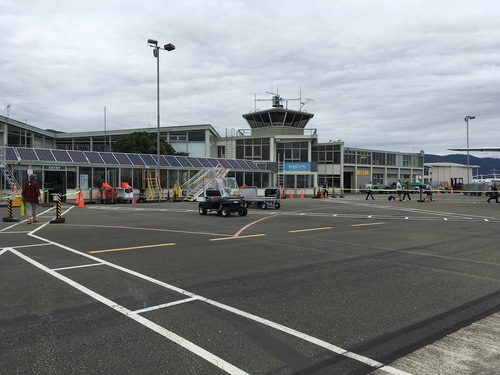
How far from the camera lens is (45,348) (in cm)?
414

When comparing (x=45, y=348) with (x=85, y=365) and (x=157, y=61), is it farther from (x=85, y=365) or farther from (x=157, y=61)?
(x=157, y=61)

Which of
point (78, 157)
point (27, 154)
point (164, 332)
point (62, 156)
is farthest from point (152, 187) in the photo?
point (164, 332)

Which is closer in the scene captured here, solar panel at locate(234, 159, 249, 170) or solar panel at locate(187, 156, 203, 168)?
solar panel at locate(187, 156, 203, 168)

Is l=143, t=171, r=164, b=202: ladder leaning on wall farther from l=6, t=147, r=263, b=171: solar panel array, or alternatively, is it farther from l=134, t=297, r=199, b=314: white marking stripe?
l=134, t=297, r=199, b=314: white marking stripe

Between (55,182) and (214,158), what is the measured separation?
1674cm

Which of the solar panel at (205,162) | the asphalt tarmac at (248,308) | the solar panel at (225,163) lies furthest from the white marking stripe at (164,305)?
the solar panel at (225,163)

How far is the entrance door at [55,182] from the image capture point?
31.2m

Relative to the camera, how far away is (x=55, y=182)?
3178cm

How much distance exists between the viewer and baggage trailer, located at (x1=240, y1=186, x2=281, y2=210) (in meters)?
26.4

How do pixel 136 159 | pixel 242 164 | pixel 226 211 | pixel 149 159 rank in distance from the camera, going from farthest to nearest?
1. pixel 242 164
2. pixel 149 159
3. pixel 136 159
4. pixel 226 211

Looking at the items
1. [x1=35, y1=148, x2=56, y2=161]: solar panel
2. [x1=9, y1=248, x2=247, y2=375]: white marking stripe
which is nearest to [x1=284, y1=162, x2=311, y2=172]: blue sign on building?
[x1=35, y1=148, x2=56, y2=161]: solar panel

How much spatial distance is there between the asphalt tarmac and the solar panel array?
75.3 ft

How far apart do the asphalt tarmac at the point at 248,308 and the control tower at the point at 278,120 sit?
49.1m

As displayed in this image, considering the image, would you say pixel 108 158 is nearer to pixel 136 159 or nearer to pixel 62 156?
pixel 136 159
